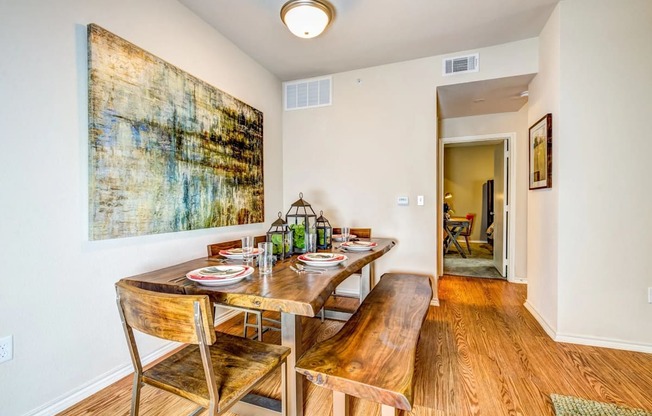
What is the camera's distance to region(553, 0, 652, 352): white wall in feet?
7.04

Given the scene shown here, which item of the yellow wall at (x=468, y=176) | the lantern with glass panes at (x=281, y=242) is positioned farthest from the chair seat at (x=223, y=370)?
the yellow wall at (x=468, y=176)

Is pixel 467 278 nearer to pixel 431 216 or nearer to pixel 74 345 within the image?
pixel 431 216

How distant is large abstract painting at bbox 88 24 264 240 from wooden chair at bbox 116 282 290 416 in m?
0.90

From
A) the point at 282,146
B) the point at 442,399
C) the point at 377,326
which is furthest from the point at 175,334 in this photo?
the point at 282,146

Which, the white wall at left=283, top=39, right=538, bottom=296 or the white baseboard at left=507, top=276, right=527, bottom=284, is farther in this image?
the white baseboard at left=507, top=276, right=527, bottom=284

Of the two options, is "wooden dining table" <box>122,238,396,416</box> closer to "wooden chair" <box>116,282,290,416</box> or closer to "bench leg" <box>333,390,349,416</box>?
"wooden chair" <box>116,282,290,416</box>

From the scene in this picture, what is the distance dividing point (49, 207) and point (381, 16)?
8.93ft

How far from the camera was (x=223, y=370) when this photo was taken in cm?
119

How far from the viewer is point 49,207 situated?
1.51m

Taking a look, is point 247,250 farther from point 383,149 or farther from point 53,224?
point 383,149

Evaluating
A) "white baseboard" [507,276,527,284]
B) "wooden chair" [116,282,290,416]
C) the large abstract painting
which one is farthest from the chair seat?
"white baseboard" [507,276,527,284]

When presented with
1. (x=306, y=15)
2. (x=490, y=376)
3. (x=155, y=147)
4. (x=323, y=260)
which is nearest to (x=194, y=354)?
(x=323, y=260)

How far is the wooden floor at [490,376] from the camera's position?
1570mm

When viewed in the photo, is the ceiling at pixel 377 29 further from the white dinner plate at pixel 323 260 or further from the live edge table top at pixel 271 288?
the live edge table top at pixel 271 288
